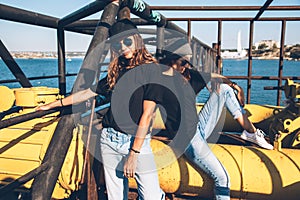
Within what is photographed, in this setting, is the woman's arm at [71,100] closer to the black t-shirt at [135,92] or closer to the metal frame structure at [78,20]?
the black t-shirt at [135,92]

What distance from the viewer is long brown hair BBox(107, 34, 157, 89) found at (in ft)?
7.50

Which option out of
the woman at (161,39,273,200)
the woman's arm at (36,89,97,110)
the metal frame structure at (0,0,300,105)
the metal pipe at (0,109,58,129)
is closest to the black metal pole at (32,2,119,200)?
the woman's arm at (36,89,97,110)

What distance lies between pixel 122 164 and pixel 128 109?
1.50 feet

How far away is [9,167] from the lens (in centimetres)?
263

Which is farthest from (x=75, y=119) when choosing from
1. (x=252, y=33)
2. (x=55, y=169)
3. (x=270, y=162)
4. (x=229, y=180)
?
(x=252, y=33)

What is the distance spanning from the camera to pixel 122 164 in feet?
7.94

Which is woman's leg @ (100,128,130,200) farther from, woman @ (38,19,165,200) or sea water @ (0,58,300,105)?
sea water @ (0,58,300,105)

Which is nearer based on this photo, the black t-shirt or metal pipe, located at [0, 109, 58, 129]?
metal pipe, located at [0, 109, 58, 129]

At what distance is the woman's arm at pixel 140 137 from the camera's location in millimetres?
2199

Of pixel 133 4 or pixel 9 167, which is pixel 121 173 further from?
pixel 133 4

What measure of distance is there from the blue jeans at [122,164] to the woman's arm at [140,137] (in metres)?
0.08

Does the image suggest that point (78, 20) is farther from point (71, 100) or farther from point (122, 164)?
point (122, 164)

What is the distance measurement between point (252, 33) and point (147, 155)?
385 centimetres

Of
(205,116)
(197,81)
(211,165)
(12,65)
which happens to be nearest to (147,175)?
(211,165)
